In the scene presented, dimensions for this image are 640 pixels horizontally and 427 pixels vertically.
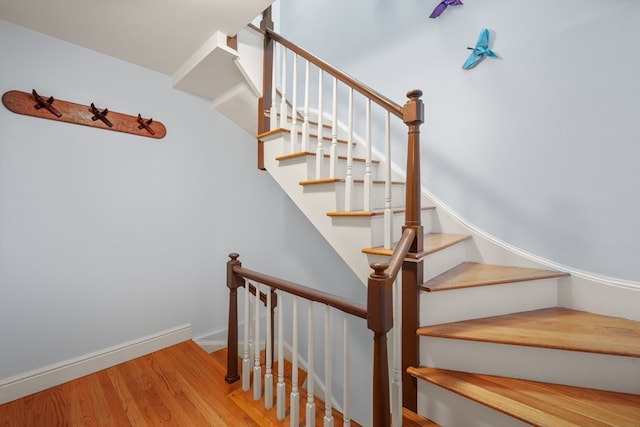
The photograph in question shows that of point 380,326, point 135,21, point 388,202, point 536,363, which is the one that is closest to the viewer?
point 380,326

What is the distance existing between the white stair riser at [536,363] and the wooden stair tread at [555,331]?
0.04m

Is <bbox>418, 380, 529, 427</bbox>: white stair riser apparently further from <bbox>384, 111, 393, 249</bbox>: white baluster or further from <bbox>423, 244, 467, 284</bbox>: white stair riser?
<bbox>384, 111, 393, 249</bbox>: white baluster

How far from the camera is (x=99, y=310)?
1904 millimetres

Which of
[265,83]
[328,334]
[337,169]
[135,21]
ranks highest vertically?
[135,21]

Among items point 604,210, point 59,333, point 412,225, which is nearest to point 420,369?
point 412,225

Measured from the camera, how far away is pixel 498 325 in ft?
4.23

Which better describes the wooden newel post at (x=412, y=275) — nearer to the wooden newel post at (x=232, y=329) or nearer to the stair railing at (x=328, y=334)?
the stair railing at (x=328, y=334)

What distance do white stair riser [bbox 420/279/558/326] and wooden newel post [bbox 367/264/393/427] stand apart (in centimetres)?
41

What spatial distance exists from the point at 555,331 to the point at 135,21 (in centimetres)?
283

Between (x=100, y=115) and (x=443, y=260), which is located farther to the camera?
(x=100, y=115)

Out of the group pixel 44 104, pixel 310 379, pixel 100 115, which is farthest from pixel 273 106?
pixel 310 379

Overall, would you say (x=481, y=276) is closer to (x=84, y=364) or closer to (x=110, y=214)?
(x=110, y=214)

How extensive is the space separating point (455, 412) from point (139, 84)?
9.63 feet

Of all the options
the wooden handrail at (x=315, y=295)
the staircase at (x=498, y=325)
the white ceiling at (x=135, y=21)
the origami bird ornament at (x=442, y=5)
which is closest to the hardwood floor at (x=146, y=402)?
the wooden handrail at (x=315, y=295)
